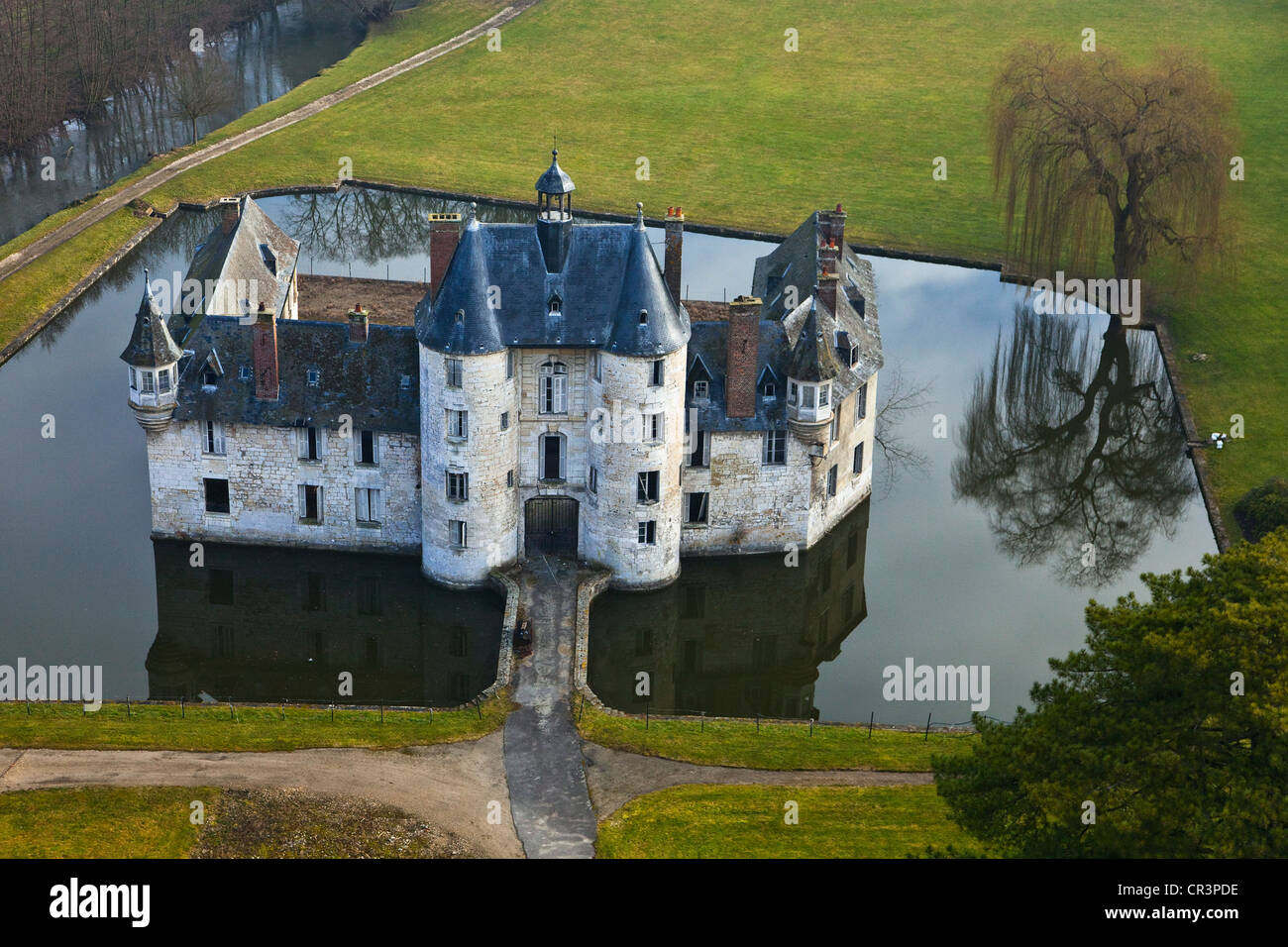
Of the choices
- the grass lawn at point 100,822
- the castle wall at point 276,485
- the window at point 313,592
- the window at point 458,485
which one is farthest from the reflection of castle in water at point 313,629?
the grass lawn at point 100,822

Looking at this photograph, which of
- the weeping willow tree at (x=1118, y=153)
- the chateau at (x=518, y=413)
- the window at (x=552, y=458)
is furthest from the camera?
the weeping willow tree at (x=1118, y=153)

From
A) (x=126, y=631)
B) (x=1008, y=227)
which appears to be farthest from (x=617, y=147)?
(x=126, y=631)

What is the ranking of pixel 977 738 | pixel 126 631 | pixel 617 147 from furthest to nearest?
1. pixel 617 147
2. pixel 126 631
3. pixel 977 738

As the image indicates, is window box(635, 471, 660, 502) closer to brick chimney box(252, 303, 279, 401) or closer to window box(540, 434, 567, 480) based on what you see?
window box(540, 434, 567, 480)

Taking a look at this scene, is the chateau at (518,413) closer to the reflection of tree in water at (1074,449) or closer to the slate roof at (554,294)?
the slate roof at (554,294)

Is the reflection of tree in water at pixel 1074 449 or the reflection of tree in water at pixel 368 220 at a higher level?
the reflection of tree in water at pixel 368 220

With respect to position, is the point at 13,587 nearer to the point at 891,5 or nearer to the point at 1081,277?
the point at 1081,277
